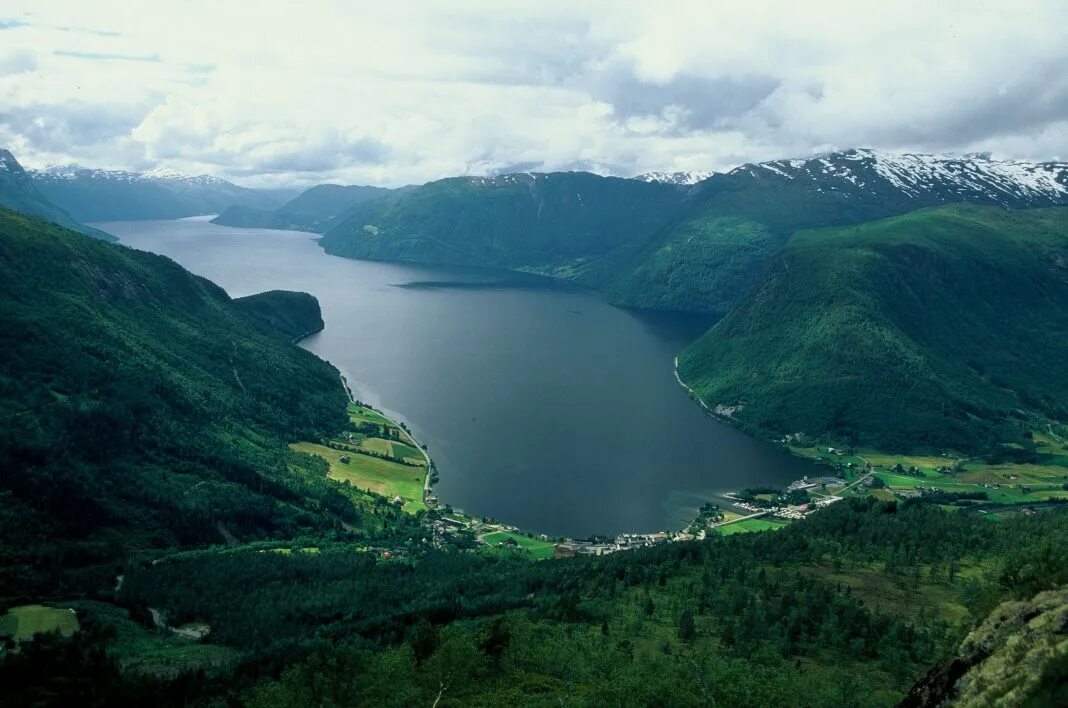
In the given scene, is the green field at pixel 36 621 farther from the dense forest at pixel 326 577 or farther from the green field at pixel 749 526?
the green field at pixel 749 526

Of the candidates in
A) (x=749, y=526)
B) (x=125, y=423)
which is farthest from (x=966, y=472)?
(x=125, y=423)

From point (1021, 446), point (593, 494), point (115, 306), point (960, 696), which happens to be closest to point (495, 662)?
point (960, 696)

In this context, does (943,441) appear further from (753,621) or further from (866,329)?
(753,621)

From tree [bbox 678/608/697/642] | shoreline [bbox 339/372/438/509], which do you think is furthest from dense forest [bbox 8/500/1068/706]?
shoreline [bbox 339/372/438/509]

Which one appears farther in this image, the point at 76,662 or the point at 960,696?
the point at 76,662

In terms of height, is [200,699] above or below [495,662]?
below

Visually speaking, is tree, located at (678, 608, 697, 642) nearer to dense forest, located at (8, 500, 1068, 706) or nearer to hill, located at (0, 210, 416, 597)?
dense forest, located at (8, 500, 1068, 706)
